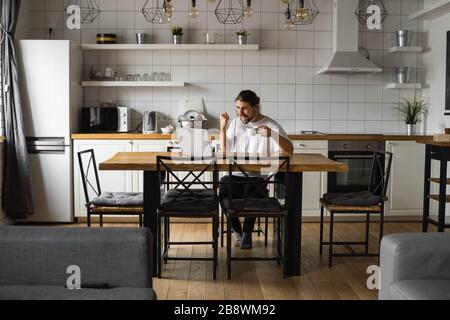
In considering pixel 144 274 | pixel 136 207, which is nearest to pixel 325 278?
pixel 136 207

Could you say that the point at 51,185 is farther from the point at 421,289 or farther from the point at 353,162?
the point at 421,289

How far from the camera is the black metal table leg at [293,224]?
3.81m

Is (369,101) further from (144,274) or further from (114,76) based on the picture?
(144,274)

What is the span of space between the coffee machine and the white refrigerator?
0.69 m

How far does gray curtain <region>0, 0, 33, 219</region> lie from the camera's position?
17.3ft

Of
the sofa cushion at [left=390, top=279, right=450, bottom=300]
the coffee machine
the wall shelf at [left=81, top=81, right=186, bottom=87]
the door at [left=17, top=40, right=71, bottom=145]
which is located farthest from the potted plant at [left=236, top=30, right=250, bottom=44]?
the sofa cushion at [left=390, top=279, right=450, bottom=300]

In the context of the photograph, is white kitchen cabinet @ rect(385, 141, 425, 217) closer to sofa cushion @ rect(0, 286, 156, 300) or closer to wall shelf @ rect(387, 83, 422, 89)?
wall shelf @ rect(387, 83, 422, 89)

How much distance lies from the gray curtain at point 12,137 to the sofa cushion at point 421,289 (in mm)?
3836

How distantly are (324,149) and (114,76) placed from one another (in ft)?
7.24

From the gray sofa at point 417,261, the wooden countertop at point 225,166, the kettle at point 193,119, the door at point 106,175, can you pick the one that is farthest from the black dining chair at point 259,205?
the kettle at point 193,119

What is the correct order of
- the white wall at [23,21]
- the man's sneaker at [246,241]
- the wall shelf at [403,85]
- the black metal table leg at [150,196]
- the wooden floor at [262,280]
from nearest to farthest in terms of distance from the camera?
1. the wooden floor at [262,280]
2. the black metal table leg at [150,196]
3. the man's sneaker at [246,241]
4. the white wall at [23,21]
5. the wall shelf at [403,85]

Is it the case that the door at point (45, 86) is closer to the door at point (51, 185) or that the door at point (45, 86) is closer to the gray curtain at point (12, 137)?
the gray curtain at point (12, 137)

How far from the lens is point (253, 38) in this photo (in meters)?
6.07

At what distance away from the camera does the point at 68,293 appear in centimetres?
224
